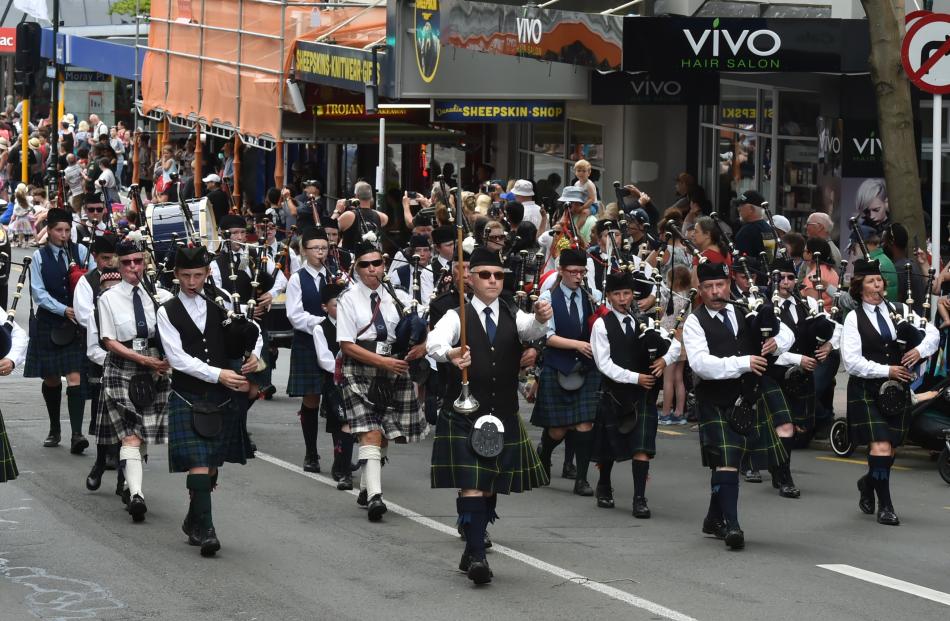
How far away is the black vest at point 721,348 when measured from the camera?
30.9ft

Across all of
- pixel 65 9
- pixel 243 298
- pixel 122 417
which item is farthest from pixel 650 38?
pixel 65 9

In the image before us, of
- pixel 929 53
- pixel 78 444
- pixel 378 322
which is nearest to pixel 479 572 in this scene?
pixel 378 322

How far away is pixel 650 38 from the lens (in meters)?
16.3

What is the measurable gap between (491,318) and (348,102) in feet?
55.0

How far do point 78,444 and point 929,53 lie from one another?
283 inches

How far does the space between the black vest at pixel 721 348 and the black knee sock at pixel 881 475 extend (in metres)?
1.25

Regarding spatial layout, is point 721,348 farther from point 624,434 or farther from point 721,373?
point 624,434

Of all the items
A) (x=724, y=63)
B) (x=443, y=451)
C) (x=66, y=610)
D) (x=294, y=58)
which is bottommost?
(x=66, y=610)

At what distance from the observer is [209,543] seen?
8.90m

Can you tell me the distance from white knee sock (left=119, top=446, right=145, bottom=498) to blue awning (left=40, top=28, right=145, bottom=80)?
27226 mm

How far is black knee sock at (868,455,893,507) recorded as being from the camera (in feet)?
33.3

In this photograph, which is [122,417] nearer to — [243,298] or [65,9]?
[243,298]

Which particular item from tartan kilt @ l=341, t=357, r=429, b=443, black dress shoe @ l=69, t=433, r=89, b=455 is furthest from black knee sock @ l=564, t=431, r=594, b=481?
black dress shoe @ l=69, t=433, r=89, b=455

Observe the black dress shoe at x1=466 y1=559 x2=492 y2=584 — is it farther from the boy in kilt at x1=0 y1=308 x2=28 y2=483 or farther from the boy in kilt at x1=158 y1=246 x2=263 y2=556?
the boy in kilt at x1=0 y1=308 x2=28 y2=483
